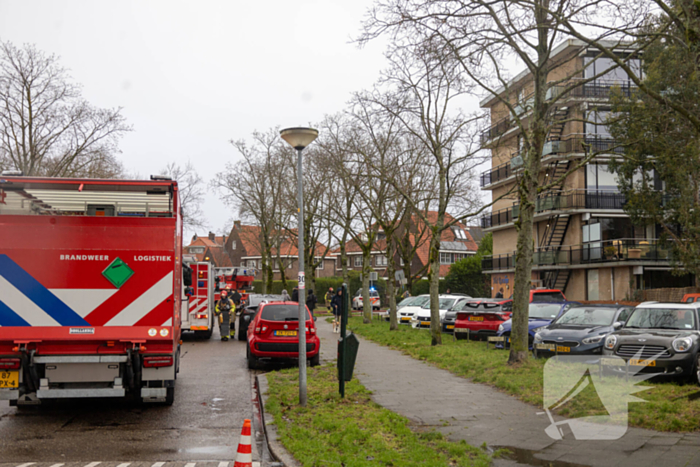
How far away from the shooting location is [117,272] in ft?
28.7

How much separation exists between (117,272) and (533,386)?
7.02m

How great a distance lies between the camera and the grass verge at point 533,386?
8.08 meters

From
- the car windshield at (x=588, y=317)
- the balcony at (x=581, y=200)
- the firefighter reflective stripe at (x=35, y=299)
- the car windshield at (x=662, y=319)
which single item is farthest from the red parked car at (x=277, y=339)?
the balcony at (x=581, y=200)

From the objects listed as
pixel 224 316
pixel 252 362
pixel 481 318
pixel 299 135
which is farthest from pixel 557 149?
pixel 299 135

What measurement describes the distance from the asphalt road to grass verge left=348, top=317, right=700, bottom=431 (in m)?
4.54

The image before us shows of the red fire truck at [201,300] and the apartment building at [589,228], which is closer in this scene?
the red fire truck at [201,300]

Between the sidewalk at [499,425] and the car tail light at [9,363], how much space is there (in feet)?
17.0

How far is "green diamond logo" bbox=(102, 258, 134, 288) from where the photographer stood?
343 inches

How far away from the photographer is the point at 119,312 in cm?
870

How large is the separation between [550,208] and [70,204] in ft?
114

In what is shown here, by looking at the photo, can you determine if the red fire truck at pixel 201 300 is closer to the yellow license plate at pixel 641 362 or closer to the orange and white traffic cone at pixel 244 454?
the yellow license plate at pixel 641 362

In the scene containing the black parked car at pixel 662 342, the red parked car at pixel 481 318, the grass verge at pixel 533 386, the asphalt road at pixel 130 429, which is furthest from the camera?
the red parked car at pixel 481 318

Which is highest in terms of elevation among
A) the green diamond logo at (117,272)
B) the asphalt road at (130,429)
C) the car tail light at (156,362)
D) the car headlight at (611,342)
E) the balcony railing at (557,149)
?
the balcony railing at (557,149)

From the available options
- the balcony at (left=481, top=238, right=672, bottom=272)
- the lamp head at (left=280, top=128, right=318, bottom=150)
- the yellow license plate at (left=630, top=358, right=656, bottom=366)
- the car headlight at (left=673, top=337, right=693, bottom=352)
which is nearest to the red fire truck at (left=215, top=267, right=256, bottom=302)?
the balcony at (left=481, top=238, right=672, bottom=272)
